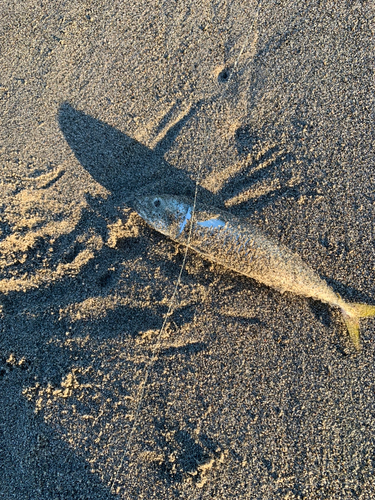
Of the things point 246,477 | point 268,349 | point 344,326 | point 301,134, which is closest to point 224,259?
point 268,349

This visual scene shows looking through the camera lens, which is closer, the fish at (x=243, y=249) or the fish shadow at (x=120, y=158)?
the fish at (x=243, y=249)

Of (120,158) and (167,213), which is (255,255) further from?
(120,158)

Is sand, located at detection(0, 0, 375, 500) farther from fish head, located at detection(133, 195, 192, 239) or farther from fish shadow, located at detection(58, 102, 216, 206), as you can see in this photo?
fish head, located at detection(133, 195, 192, 239)

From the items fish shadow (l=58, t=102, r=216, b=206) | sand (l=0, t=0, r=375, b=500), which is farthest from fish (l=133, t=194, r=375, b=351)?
fish shadow (l=58, t=102, r=216, b=206)

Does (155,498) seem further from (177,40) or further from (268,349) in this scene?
(177,40)

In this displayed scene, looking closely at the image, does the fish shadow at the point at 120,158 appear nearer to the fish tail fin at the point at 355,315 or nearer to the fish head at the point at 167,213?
the fish head at the point at 167,213

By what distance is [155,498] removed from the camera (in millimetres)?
2406

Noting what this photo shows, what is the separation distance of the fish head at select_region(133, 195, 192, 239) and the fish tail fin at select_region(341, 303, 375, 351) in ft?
4.98

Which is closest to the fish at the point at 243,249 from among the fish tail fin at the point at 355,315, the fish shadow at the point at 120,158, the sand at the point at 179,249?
the fish tail fin at the point at 355,315

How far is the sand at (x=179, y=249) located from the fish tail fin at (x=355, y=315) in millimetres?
83

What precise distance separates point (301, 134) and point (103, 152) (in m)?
Answer: 1.82

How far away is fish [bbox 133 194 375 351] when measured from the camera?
8.43 ft

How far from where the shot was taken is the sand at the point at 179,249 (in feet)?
8.11

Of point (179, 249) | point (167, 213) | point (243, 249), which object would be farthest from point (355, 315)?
point (167, 213)
